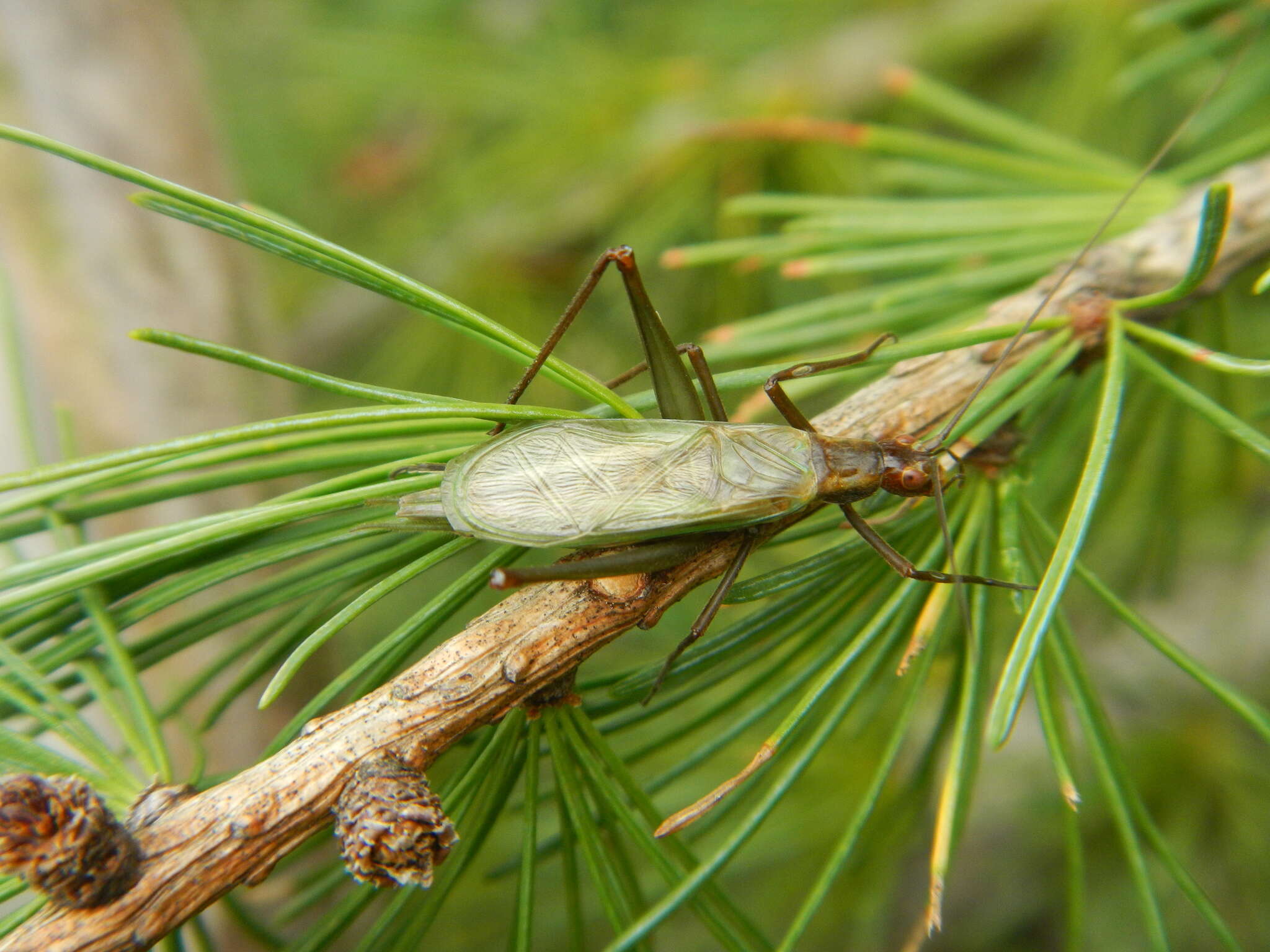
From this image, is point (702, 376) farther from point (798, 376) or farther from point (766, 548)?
point (766, 548)

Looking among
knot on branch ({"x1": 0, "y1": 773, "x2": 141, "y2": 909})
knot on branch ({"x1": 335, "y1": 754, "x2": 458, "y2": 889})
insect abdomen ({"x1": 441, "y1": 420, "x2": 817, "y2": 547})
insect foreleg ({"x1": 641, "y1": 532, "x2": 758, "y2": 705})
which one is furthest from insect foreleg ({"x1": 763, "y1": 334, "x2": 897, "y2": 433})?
knot on branch ({"x1": 0, "y1": 773, "x2": 141, "y2": 909})

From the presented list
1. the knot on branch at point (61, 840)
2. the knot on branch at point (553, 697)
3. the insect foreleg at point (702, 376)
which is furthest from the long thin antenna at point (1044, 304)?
the knot on branch at point (61, 840)

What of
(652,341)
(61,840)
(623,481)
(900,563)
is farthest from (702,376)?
(61,840)

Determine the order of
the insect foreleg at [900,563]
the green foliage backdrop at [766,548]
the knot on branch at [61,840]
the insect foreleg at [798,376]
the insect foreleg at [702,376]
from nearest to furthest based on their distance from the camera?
the knot on branch at [61,840] < the green foliage backdrop at [766,548] < the insect foreleg at [900,563] < the insect foreleg at [798,376] < the insect foreleg at [702,376]

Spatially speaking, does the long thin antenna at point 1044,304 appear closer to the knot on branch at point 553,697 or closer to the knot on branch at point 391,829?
the knot on branch at point 553,697

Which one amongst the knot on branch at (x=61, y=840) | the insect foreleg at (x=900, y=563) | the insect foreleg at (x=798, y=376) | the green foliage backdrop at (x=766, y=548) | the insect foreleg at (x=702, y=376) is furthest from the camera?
the insect foreleg at (x=702, y=376)

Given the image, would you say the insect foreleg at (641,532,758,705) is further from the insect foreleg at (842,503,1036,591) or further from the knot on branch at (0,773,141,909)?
the knot on branch at (0,773,141,909)

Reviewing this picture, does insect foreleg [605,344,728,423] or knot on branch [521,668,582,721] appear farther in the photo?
insect foreleg [605,344,728,423]
